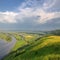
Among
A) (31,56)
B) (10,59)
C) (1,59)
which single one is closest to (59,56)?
(31,56)

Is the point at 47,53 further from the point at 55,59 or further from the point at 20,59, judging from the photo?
the point at 20,59

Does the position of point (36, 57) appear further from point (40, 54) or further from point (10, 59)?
point (10, 59)

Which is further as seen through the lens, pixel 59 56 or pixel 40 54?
pixel 40 54

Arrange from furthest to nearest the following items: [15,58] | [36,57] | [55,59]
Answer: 1. [15,58]
2. [36,57]
3. [55,59]

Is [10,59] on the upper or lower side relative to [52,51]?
lower

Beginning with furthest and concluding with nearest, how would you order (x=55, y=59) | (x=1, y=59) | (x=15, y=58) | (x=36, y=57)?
(x=1, y=59)
(x=15, y=58)
(x=36, y=57)
(x=55, y=59)

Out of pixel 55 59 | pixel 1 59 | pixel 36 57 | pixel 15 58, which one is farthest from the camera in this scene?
pixel 1 59

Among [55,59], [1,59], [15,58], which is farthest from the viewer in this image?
[1,59]

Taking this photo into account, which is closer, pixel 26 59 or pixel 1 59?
pixel 26 59

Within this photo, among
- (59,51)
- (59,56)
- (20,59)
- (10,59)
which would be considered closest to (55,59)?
(59,56)
